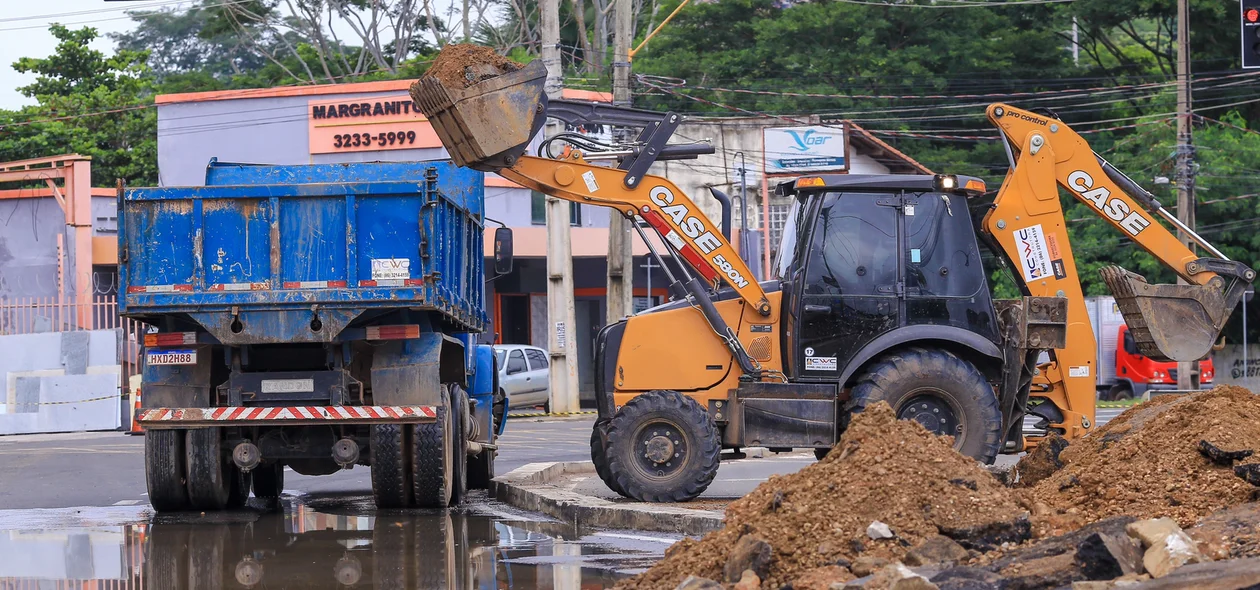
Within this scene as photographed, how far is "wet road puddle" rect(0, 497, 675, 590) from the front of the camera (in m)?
8.52

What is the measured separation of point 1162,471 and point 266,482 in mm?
8429

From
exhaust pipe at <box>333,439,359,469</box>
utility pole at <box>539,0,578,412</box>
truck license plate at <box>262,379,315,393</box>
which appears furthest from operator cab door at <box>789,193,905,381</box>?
utility pole at <box>539,0,578,412</box>

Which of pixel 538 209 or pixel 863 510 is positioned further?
pixel 538 209

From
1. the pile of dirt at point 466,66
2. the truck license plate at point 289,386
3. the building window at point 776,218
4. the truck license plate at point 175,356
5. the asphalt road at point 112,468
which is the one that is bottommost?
the asphalt road at point 112,468

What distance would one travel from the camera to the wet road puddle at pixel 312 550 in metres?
8.52

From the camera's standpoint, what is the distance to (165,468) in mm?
12039

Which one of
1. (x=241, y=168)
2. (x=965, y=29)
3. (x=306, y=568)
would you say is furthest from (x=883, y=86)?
(x=306, y=568)

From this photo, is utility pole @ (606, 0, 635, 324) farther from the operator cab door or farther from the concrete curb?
the operator cab door

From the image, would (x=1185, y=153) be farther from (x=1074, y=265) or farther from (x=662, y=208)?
(x=662, y=208)

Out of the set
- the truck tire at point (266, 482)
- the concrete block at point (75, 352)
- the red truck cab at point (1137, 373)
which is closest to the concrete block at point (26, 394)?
the concrete block at point (75, 352)

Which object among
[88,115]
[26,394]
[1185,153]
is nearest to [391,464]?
[26,394]

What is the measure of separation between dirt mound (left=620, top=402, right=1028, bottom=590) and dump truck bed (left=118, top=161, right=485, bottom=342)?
4346 millimetres

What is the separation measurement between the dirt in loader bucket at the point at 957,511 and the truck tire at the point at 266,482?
6.96m

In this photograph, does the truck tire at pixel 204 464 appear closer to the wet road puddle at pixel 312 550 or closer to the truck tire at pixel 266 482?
the wet road puddle at pixel 312 550
